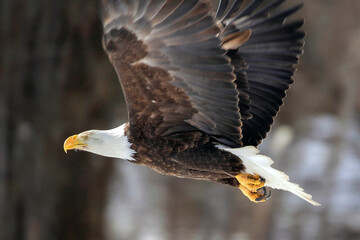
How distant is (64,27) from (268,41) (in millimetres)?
2618

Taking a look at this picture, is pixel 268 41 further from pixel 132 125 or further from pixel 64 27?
pixel 64 27

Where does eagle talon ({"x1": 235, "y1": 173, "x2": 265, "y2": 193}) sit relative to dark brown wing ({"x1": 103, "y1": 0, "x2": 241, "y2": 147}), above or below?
below

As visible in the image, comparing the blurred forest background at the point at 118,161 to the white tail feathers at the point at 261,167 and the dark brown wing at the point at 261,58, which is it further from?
the white tail feathers at the point at 261,167

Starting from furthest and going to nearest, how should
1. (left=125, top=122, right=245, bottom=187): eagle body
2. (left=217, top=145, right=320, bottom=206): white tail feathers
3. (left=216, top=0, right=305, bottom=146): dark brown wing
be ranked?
1. (left=216, top=0, right=305, bottom=146): dark brown wing
2. (left=217, top=145, right=320, bottom=206): white tail feathers
3. (left=125, top=122, right=245, bottom=187): eagle body

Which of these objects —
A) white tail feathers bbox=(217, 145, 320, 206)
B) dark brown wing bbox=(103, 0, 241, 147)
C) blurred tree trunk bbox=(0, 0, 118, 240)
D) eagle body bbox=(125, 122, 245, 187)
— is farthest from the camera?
blurred tree trunk bbox=(0, 0, 118, 240)

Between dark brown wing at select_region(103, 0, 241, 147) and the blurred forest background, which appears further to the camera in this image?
the blurred forest background

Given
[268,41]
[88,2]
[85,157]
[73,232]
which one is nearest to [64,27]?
[88,2]

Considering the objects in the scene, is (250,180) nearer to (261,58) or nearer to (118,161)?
(261,58)

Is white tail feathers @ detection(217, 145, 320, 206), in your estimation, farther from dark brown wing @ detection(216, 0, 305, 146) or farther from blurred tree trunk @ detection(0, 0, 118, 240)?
blurred tree trunk @ detection(0, 0, 118, 240)

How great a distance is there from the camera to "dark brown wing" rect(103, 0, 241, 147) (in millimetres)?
3664

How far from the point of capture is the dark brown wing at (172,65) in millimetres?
3664

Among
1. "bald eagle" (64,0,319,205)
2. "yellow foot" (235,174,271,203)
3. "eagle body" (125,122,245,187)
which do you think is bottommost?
"yellow foot" (235,174,271,203)

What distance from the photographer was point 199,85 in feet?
13.0

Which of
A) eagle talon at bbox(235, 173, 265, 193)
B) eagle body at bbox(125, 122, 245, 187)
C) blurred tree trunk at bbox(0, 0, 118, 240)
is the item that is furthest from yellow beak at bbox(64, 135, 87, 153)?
blurred tree trunk at bbox(0, 0, 118, 240)
